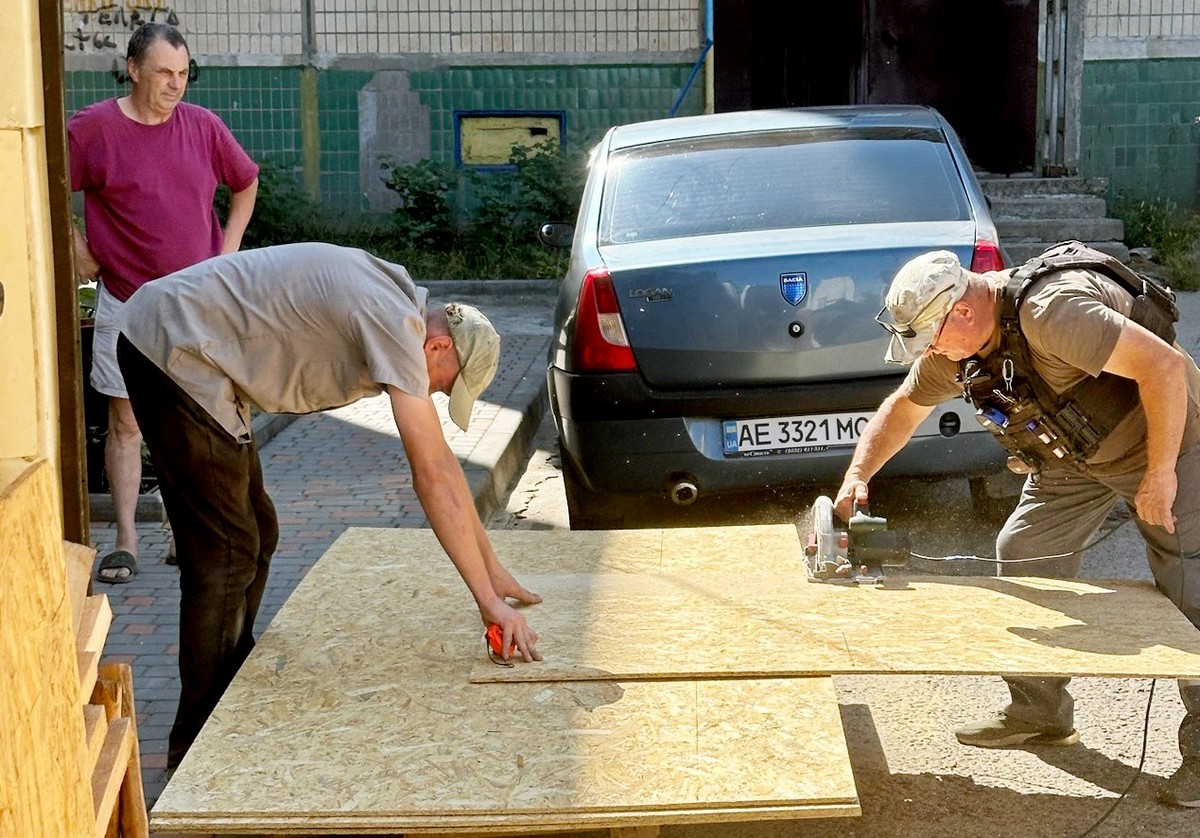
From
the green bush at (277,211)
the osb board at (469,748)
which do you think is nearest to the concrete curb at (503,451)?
the osb board at (469,748)

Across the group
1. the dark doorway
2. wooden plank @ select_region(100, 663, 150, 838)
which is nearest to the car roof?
wooden plank @ select_region(100, 663, 150, 838)

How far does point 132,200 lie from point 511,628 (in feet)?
9.95

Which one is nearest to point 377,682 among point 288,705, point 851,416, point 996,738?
point 288,705

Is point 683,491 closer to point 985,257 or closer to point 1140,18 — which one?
point 985,257

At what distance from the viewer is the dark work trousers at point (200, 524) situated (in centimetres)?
400

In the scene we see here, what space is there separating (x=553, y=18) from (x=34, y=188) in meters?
14.5

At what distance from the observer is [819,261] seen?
591cm

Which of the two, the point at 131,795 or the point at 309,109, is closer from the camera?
the point at 131,795

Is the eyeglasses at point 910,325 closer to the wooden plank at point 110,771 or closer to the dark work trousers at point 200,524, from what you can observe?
the dark work trousers at point 200,524

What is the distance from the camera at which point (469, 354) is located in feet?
12.3

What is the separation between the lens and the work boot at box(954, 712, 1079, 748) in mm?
4410

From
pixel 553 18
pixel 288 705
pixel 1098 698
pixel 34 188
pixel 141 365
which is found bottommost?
pixel 1098 698

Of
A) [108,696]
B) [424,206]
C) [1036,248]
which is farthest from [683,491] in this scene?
[424,206]

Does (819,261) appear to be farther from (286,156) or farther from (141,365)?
(286,156)
